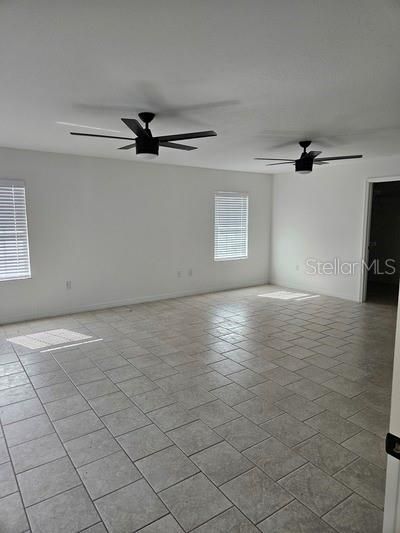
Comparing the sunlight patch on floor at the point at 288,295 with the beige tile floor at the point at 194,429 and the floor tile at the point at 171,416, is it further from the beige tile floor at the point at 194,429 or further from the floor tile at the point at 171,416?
the floor tile at the point at 171,416

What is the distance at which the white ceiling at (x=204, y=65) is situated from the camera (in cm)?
172

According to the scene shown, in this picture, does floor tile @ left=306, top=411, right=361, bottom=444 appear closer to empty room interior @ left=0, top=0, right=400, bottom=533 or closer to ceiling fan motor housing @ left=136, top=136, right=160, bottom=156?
empty room interior @ left=0, top=0, right=400, bottom=533

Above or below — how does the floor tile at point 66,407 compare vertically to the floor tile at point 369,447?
below

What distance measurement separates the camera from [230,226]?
7375 mm

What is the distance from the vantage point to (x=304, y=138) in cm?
433

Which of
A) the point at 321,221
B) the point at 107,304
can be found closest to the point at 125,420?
the point at 107,304

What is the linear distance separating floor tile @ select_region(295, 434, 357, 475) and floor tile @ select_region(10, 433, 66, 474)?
1.60m

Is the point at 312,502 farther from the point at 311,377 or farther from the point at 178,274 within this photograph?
the point at 178,274

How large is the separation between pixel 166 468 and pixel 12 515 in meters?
0.84

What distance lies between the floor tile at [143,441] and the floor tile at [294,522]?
2.74 feet

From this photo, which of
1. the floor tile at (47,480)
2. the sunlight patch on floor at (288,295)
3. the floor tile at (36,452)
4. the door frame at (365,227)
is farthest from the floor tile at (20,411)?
the door frame at (365,227)

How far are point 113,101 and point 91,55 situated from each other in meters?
0.80

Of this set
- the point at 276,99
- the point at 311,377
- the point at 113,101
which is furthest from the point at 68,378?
the point at 276,99

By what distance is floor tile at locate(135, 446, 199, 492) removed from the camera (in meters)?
2.06
